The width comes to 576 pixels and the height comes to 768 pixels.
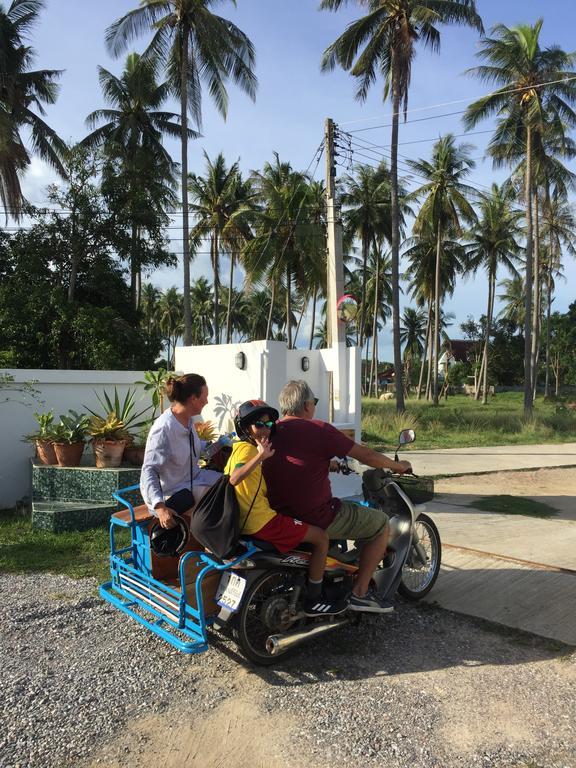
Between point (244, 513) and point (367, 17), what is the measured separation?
24029 millimetres

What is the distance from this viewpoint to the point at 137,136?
27.1 meters

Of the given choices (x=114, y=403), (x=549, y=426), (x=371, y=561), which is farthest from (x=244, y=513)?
(x=549, y=426)

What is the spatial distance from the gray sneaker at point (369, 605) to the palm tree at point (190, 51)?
19.1 meters

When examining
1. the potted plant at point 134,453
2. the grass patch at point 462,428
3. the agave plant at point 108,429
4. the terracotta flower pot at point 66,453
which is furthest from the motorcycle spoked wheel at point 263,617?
the grass patch at point 462,428

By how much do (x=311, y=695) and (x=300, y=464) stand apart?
124 centimetres

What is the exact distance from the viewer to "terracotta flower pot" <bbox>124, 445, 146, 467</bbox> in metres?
7.92

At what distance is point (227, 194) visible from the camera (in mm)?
32688

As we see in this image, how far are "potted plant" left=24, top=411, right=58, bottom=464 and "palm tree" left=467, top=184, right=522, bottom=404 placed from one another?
36.0 meters

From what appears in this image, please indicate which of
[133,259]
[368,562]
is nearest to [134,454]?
[368,562]

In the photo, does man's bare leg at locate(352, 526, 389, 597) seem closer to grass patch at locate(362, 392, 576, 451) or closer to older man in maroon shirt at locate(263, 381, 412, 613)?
older man in maroon shirt at locate(263, 381, 412, 613)

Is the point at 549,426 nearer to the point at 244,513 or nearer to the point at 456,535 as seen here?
the point at 456,535

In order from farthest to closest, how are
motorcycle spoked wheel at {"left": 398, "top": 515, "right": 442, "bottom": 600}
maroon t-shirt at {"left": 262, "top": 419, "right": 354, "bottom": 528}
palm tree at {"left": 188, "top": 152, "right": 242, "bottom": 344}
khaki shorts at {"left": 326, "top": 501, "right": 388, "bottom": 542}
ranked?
1. palm tree at {"left": 188, "top": 152, "right": 242, "bottom": 344}
2. motorcycle spoked wheel at {"left": 398, "top": 515, "right": 442, "bottom": 600}
3. khaki shorts at {"left": 326, "top": 501, "right": 388, "bottom": 542}
4. maroon t-shirt at {"left": 262, "top": 419, "right": 354, "bottom": 528}

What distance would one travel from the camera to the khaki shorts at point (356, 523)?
392 centimetres

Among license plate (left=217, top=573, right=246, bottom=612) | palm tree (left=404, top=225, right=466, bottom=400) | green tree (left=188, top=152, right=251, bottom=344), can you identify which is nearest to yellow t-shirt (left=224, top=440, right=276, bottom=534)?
license plate (left=217, top=573, right=246, bottom=612)
